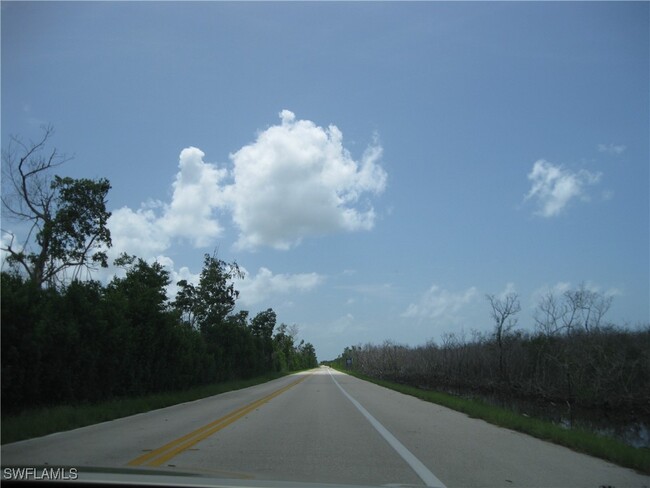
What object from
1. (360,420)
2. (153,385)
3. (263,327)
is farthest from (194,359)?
(263,327)

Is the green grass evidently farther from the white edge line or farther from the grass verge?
the grass verge

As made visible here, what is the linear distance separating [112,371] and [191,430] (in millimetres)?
9761

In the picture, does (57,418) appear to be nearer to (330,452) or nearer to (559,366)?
(330,452)

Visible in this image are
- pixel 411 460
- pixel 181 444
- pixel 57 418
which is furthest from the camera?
pixel 57 418

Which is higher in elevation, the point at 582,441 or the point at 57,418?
the point at 57,418

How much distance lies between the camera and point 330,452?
9523 millimetres

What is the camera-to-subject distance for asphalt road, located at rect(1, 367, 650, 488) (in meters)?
7.43

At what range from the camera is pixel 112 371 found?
20953mm

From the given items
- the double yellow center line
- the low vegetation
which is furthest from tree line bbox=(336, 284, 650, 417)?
the double yellow center line

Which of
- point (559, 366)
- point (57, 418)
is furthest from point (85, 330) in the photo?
point (559, 366)

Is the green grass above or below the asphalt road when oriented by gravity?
above

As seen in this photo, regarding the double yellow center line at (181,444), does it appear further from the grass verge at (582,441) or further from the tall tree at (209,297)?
the tall tree at (209,297)

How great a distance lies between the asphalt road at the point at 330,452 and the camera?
24.4ft

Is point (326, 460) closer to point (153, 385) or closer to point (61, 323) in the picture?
point (61, 323)
